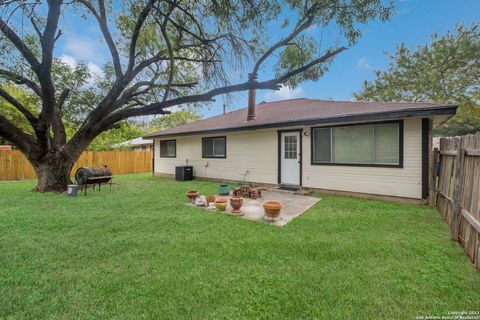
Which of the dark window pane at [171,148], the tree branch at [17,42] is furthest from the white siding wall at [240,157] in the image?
the tree branch at [17,42]

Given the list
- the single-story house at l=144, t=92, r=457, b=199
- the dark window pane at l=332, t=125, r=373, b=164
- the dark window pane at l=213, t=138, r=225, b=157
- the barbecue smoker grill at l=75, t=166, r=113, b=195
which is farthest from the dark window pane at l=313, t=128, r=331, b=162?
the barbecue smoker grill at l=75, t=166, r=113, b=195

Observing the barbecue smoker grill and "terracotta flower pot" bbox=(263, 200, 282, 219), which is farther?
the barbecue smoker grill

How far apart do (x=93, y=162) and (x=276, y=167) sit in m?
11.6

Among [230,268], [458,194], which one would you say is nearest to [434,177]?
[458,194]

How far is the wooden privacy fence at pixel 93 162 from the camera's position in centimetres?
1119

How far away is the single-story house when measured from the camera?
600 cm

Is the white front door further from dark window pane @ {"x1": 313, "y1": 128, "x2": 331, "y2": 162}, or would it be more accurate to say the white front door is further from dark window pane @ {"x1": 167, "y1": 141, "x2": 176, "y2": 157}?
dark window pane @ {"x1": 167, "y1": 141, "x2": 176, "y2": 157}

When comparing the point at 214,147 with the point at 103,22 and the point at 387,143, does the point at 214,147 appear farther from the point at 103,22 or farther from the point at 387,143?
the point at 387,143

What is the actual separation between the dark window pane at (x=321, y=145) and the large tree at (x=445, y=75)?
1560 cm

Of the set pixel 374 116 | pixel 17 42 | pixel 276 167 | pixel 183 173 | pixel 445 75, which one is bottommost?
pixel 183 173

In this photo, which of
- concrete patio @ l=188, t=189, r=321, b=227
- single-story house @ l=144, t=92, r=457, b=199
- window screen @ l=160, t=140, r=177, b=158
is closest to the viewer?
concrete patio @ l=188, t=189, r=321, b=227

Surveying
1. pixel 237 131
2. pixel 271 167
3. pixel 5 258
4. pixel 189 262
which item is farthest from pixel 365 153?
pixel 5 258

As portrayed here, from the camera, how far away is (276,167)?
343 inches

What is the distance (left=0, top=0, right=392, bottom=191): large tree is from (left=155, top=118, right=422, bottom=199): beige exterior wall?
2582mm
